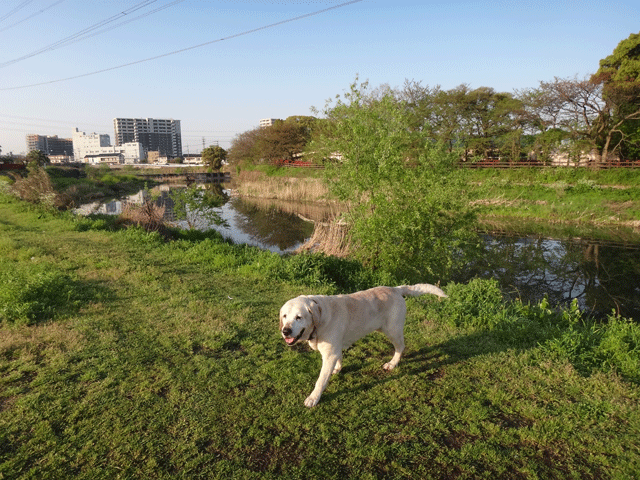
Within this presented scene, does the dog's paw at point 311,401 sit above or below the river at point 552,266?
above

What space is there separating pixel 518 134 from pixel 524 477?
120ft

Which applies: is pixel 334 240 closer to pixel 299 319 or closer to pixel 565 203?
pixel 299 319

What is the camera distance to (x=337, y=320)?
422 centimetres

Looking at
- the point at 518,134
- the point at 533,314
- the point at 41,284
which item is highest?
the point at 518,134

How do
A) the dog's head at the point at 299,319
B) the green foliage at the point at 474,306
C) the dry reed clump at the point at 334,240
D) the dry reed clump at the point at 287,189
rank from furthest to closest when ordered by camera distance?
the dry reed clump at the point at 287,189
the dry reed clump at the point at 334,240
the green foliage at the point at 474,306
the dog's head at the point at 299,319

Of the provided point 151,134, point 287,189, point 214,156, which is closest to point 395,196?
point 287,189

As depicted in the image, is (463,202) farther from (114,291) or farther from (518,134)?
(518,134)

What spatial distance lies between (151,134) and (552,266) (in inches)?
7476

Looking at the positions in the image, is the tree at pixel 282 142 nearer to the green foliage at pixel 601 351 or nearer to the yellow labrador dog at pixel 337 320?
the green foliage at pixel 601 351

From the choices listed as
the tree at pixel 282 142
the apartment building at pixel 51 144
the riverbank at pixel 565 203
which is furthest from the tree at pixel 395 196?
the apartment building at pixel 51 144

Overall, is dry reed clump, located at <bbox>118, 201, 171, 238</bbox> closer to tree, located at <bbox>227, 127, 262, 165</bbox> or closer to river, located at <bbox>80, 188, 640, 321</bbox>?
river, located at <bbox>80, 188, 640, 321</bbox>

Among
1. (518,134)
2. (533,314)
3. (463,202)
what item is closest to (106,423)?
(533,314)

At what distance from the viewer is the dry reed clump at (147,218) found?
1553 cm

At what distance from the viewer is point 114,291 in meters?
7.82
